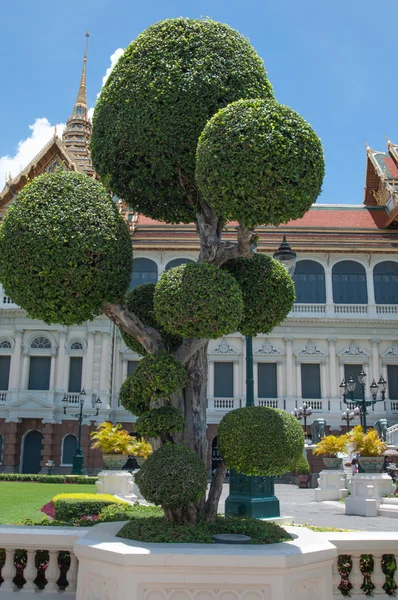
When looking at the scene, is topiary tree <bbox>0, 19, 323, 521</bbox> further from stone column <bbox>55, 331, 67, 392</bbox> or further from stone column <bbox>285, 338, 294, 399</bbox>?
stone column <bbox>55, 331, 67, 392</bbox>

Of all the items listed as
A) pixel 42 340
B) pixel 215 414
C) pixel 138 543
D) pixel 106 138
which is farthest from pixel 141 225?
pixel 138 543

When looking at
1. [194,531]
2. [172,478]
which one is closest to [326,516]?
[194,531]

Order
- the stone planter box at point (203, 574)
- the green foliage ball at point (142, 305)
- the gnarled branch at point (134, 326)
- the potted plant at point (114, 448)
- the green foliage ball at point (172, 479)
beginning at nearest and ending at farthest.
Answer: the stone planter box at point (203, 574) → the green foliage ball at point (172, 479) → the gnarled branch at point (134, 326) → the green foliage ball at point (142, 305) → the potted plant at point (114, 448)

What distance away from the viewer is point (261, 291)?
23.4ft

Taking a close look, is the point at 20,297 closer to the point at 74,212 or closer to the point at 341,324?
the point at 74,212

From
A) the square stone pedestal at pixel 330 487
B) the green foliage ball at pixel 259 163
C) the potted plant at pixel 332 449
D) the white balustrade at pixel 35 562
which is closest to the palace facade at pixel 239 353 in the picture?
the potted plant at pixel 332 449

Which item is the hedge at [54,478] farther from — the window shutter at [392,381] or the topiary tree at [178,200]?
the topiary tree at [178,200]

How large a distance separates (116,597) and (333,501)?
15.8 m

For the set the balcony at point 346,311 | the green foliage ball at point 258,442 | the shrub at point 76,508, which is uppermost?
the balcony at point 346,311

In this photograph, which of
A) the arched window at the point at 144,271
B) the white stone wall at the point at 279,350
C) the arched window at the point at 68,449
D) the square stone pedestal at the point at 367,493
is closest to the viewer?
the square stone pedestal at the point at 367,493

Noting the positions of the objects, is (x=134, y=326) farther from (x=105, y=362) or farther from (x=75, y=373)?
(x=75, y=373)

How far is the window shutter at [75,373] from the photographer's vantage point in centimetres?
3162

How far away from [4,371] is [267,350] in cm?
1359

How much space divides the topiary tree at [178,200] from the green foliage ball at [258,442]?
0.57 metres
